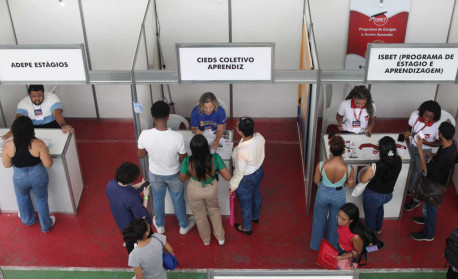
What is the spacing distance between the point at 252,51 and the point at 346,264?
188 centimetres

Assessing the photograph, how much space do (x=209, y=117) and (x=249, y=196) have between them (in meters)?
0.92

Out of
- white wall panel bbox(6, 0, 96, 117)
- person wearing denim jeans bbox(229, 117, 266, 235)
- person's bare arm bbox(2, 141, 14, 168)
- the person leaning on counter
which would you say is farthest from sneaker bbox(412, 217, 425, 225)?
white wall panel bbox(6, 0, 96, 117)

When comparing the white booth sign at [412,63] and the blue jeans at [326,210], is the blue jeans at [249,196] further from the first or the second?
the white booth sign at [412,63]

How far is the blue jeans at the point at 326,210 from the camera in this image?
172 inches

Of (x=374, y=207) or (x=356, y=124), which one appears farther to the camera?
(x=356, y=124)

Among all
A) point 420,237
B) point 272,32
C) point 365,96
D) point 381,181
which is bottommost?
point 420,237

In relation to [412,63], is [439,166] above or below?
below

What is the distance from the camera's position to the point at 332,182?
14.1 ft

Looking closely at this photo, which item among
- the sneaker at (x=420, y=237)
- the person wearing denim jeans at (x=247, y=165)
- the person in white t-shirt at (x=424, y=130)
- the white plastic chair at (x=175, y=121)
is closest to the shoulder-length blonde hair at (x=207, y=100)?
the person wearing denim jeans at (x=247, y=165)

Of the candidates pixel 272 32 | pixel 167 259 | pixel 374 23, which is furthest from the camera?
pixel 272 32

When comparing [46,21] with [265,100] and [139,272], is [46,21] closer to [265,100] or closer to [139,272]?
[265,100]

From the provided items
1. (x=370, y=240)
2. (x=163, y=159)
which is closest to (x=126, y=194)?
(x=163, y=159)

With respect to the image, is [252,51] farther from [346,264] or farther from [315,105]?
[346,264]

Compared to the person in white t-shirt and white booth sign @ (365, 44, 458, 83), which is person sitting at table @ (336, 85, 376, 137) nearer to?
the person in white t-shirt
